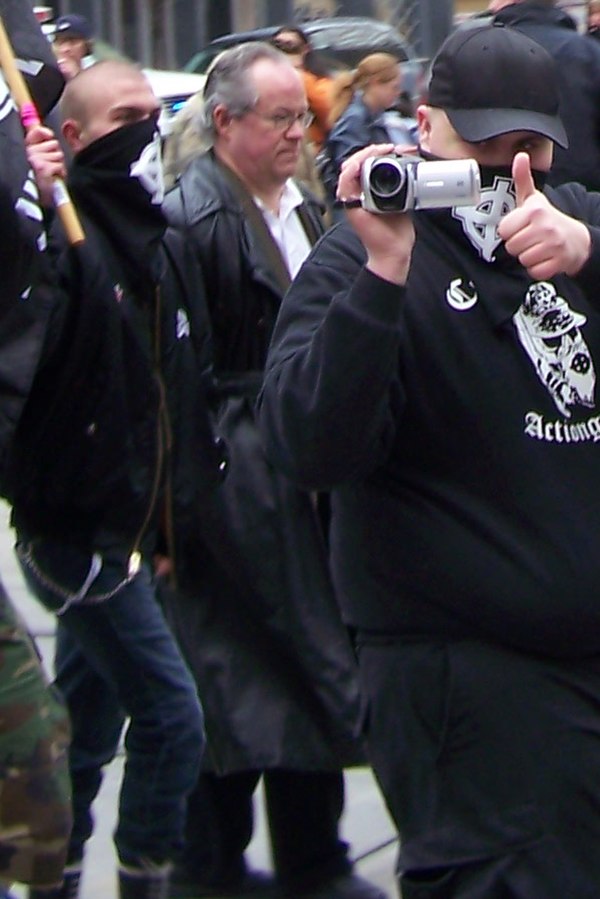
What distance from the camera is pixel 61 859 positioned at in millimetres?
2762

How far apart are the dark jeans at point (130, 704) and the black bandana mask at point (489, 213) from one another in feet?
4.06

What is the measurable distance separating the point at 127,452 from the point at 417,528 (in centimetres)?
106

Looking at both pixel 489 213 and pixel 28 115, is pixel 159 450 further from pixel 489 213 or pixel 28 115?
pixel 489 213

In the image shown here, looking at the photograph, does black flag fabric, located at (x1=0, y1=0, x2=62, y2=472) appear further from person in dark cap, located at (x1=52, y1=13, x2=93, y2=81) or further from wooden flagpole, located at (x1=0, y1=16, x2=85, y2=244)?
person in dark cap, located at (x1=52, y1=13, x2=93, y2=81)

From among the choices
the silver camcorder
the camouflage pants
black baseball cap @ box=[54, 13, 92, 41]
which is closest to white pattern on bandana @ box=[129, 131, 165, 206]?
the camouflage pants

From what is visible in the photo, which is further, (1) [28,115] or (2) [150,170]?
(2) [150,170]

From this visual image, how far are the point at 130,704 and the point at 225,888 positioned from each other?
0.78 metres

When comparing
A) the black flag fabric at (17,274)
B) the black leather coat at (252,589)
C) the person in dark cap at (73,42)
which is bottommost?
the person in dark cap at (73,42)

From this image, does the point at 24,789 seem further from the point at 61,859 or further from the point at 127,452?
the point at 127,452

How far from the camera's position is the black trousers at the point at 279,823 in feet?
13.4

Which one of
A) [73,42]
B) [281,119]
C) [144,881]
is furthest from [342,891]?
Answer: [73,42]

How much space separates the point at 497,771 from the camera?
242 cm

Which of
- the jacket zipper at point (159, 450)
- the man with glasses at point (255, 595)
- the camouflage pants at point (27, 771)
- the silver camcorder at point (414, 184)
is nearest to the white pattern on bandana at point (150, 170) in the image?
the jacket zipper at point (159, 450)

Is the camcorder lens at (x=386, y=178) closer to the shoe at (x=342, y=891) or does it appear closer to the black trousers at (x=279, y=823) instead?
the black trousers at (x=279, y=823)
